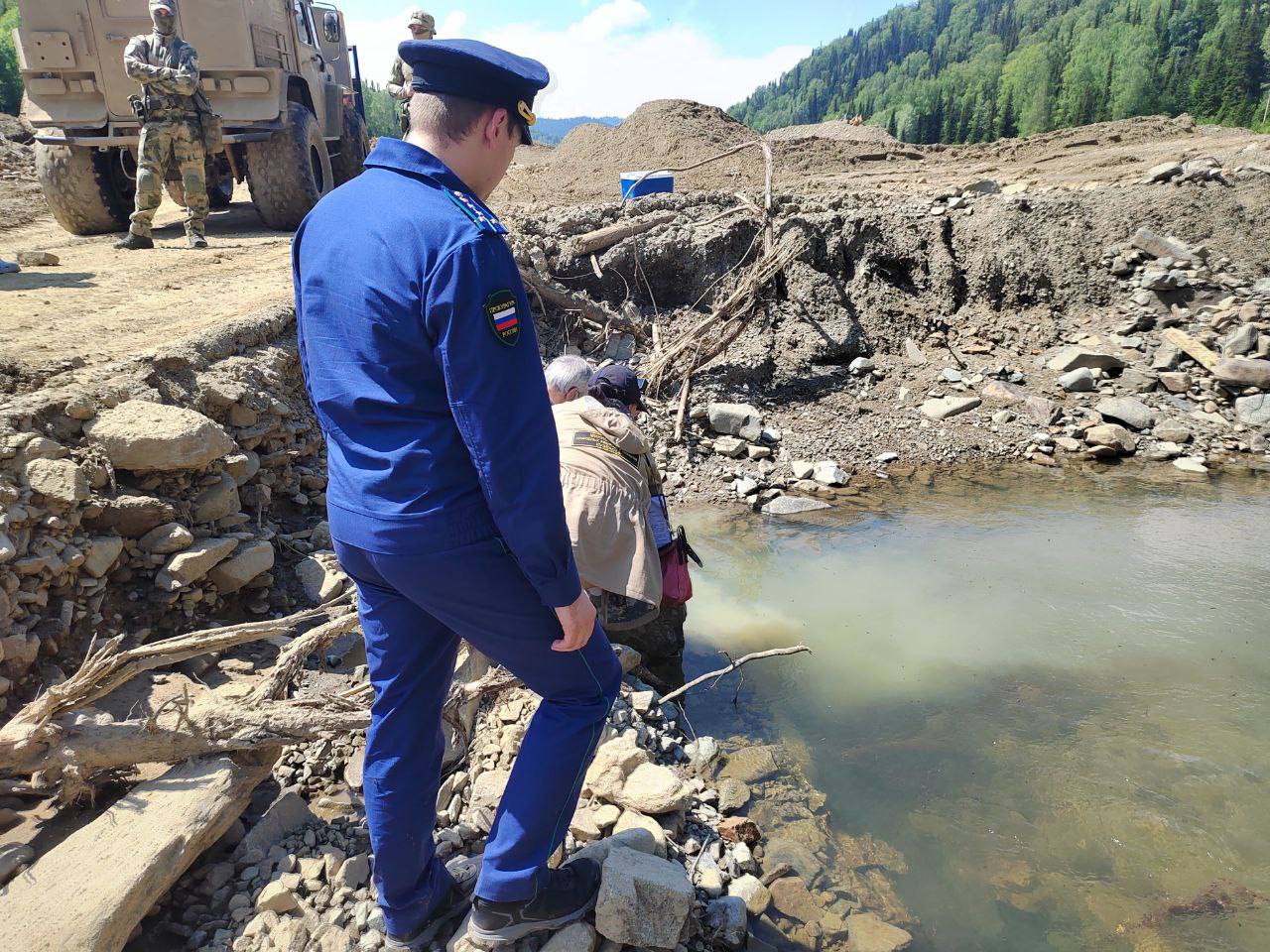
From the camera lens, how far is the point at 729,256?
8.04 meters

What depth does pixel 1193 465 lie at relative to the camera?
20.1 ft

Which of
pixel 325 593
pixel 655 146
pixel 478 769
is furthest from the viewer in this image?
pixel 655 146

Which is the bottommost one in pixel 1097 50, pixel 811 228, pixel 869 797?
pixel 869 797

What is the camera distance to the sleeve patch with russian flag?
140 centimetres

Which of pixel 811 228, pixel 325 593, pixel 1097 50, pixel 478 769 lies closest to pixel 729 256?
pixel 811 228

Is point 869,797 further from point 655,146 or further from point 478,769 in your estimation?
point 655,146

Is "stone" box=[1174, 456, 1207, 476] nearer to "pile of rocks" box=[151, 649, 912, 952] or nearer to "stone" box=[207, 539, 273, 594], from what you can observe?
"pile of rocks" box=[151, 649, 912, 952]

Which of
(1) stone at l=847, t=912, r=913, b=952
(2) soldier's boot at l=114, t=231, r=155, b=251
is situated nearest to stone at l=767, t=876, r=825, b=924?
(1) stone at l=847, t=912, r=913, b=952

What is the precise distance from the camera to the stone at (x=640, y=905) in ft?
6.26

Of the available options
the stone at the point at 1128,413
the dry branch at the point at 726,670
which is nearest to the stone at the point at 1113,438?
the stone at the point at 1128,413

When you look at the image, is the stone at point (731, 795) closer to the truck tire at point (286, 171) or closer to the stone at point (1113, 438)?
the stone at point (1113, 438)

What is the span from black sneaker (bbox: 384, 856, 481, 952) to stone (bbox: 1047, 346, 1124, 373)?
693cm

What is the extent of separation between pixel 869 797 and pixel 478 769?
1.52 metres

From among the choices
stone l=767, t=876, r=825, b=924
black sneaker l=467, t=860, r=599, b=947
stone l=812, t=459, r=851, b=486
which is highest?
black sneaker l=467, t=860, r=599, b=947
